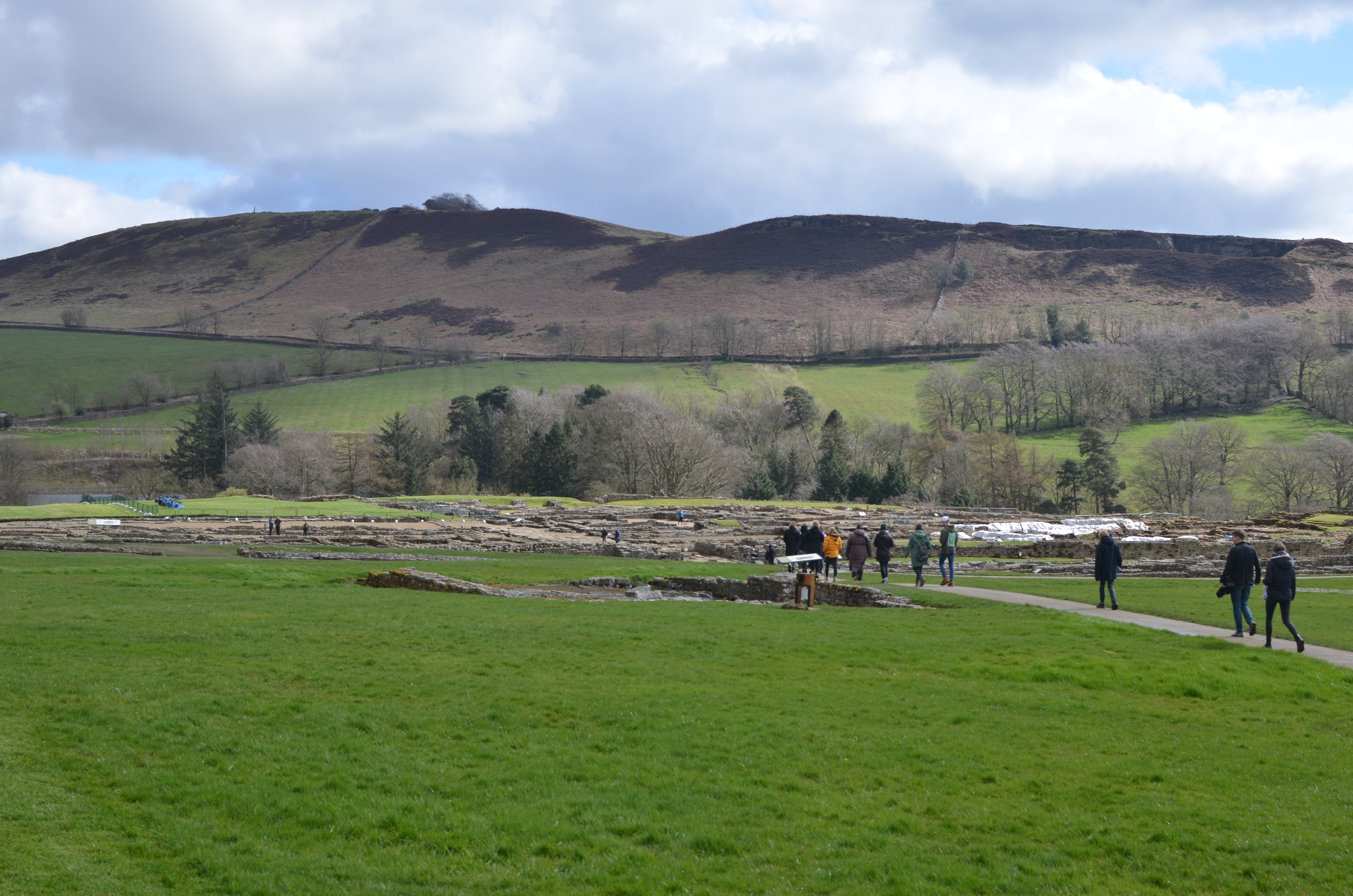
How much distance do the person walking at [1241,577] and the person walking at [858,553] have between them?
11702 mm

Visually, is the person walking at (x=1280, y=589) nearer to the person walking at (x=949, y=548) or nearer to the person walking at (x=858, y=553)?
the person walking at (x=949, y=548)

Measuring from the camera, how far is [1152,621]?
19.8 metres

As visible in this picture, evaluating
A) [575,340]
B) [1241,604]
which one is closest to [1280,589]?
[1241,604]

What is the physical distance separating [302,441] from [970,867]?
97674mm

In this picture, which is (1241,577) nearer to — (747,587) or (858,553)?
(858,553)

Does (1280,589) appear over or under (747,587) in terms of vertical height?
over

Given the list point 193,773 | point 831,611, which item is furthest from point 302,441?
point 193,773

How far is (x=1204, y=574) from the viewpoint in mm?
33156

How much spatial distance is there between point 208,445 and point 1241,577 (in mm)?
100720

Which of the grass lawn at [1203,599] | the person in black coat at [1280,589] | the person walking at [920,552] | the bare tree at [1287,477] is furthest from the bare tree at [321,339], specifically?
the person in black coat at [1280,589]

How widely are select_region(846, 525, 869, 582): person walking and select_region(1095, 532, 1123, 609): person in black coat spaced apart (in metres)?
7.50

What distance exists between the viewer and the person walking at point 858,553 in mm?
28203

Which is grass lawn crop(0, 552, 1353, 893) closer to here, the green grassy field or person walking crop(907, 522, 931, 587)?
person walking crop(907, 522, 931, 587)

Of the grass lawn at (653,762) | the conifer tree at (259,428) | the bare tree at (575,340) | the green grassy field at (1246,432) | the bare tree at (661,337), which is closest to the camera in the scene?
the grass lawn at (653,762)
